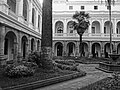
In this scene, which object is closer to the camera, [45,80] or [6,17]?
[45,80]

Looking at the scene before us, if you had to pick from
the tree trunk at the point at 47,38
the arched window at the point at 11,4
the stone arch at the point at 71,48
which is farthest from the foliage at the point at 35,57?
the stone arch at the point at 71,48

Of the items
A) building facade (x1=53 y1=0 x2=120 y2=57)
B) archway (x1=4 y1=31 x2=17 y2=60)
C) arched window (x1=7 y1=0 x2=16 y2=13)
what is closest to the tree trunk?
archway (x1=4 y1=31 x2=17 y2=60)

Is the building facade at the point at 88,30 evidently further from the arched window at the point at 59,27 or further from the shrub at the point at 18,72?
the shrub at the point at 18,72

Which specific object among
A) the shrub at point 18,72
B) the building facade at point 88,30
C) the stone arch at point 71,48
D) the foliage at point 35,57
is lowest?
the shrub at point 18,72

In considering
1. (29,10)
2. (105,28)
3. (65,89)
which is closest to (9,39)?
(29,10)

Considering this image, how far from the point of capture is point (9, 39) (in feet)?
66.5

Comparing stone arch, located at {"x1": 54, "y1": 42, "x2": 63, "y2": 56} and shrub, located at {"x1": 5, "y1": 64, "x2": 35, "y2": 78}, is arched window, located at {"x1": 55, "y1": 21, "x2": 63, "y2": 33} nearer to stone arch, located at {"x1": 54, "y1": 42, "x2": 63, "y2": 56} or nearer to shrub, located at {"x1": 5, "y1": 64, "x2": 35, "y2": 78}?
stone arch, located at {"x1": 54, "y1": 42, "x2": 63, "y2": 56}

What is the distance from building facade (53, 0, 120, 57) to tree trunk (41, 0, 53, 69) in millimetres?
22765

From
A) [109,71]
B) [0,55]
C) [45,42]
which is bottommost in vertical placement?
[109,71]

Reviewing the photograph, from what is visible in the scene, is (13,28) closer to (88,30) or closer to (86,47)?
(88,30)

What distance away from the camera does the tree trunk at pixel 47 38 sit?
9634 millimetres

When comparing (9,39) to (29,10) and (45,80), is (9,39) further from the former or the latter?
(45,80)

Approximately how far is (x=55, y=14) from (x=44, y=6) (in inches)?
1005

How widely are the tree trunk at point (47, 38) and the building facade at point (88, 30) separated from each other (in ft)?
74.7
